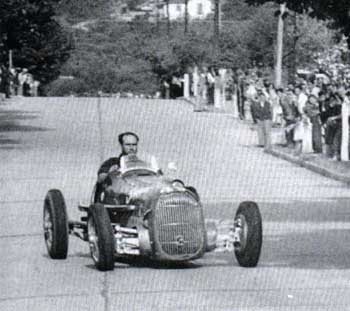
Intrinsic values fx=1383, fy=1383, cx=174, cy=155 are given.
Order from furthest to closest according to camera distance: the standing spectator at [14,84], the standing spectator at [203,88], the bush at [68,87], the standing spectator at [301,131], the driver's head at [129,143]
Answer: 1. the bush at [68,87]
2. the standing spectator at [14,84]
3. the standing spectator at [203,88]
4. the standing spectator at [301,131]
5. the driver's head at [129,143]

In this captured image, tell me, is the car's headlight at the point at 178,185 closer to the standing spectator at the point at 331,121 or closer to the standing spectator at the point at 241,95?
the standing spectator at the point at 331,121

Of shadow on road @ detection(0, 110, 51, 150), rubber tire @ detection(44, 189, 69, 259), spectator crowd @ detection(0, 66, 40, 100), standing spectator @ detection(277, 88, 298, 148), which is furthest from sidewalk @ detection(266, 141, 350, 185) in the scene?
spectator crowd @ detection(0, 66, 40, 100)

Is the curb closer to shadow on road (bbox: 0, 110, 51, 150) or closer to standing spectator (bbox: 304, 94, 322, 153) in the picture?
standing spectator (bbox: 304, 94, 322, 153)

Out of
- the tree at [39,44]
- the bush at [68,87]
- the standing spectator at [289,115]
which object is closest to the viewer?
the standing spectator at [289,115]

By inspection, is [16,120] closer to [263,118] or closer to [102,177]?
[263,118]

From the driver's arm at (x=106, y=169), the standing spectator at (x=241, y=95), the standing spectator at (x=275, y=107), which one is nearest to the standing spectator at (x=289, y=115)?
the standing spectator at (x=275, y=107)

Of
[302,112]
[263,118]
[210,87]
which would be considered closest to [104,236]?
[302,112]

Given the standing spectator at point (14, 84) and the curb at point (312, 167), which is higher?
the curb at point (312, 167)

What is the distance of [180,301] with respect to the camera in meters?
12.9

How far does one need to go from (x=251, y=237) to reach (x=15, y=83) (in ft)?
192

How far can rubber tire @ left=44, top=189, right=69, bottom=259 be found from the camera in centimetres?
1563

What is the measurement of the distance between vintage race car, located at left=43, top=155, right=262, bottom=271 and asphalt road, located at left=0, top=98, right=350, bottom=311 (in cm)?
23

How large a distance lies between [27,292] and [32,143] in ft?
84.0

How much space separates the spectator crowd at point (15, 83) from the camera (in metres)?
63.7
